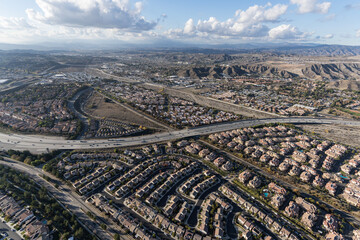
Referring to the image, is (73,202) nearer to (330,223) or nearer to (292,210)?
(292,210)

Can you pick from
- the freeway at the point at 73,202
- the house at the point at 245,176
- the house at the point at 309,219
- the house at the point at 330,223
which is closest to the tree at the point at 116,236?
the freeway at the point at 73,202

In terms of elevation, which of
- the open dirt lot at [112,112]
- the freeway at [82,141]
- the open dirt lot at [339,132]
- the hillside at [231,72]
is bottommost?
the open dirt lot at [339,132]

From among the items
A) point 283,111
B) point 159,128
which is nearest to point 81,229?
point 159,128

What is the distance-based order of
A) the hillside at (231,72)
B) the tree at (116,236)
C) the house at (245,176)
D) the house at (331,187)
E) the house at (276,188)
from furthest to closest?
the hillside at (231,72)
the house at (245,176)
the house at (331,187)
the house at (276,188)
the tree at (116,236)

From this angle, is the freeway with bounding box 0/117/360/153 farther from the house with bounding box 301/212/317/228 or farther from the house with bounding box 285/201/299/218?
the house with bounding box 301/212/317/228

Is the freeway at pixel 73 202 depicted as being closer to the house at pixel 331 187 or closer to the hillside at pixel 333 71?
the house at pixel 331 187
